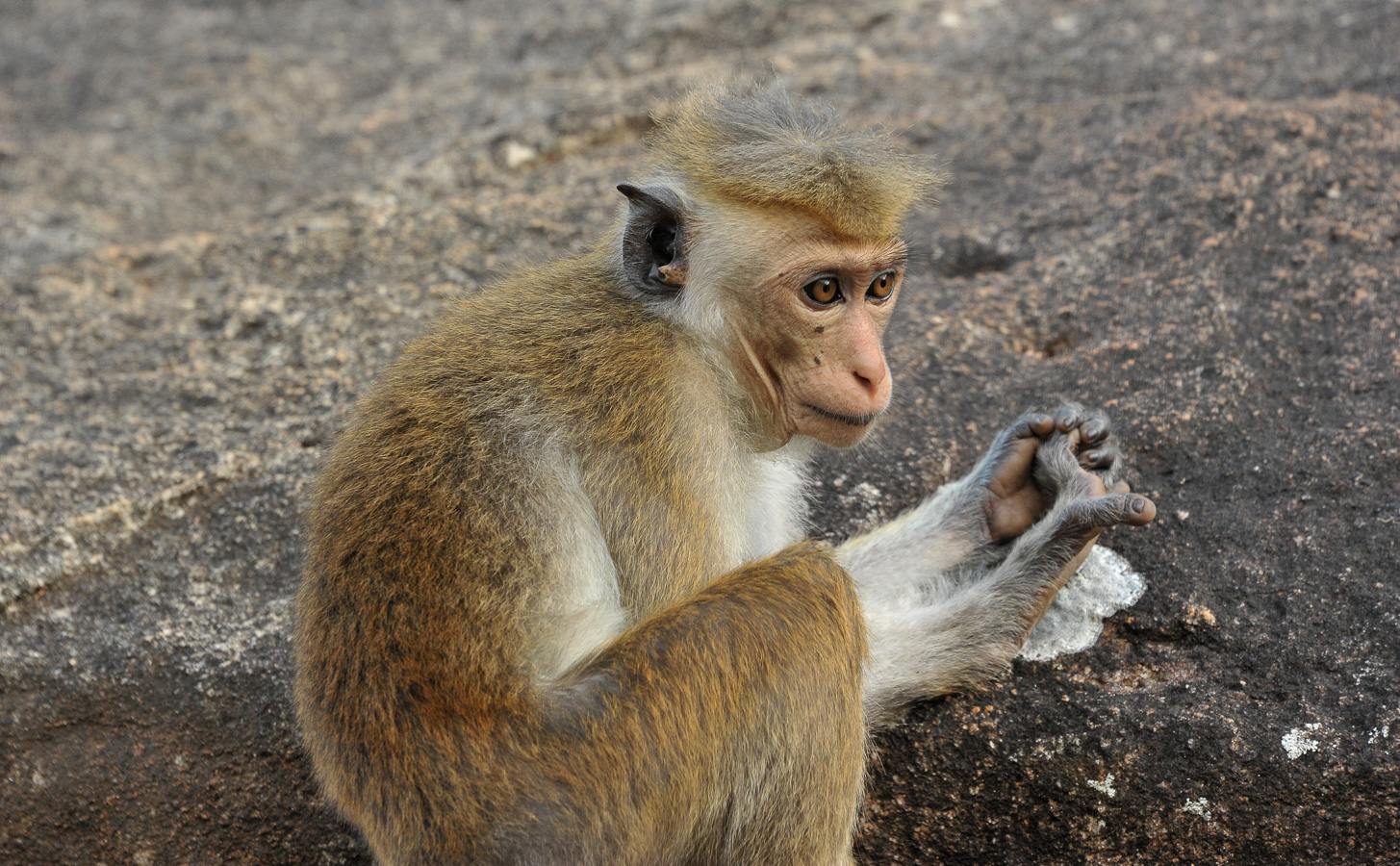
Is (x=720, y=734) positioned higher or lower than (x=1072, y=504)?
lower

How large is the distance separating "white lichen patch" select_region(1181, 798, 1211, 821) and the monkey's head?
140 centimetres

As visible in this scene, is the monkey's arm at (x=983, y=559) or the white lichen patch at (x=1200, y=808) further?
the monkey's arm at (x=983, y=559)

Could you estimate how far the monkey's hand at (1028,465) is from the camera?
3.88 m

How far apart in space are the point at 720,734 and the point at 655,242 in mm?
1460

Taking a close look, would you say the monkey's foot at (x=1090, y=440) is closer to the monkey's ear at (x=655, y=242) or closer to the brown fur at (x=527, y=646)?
the brown fur at (x=527, y=646)

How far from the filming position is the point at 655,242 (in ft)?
11.5

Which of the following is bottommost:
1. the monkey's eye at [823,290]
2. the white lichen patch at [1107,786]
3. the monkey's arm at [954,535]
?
the white lichen patch at [1107,786]

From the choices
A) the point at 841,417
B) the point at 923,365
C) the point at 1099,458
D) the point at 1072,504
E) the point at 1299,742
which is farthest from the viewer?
the point at 923,365

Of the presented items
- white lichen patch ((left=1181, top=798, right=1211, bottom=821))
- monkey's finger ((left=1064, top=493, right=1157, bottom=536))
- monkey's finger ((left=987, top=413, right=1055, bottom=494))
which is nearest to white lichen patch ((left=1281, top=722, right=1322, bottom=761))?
white lichen patch ((left=1181, top=798, right=1211, bottom=821))

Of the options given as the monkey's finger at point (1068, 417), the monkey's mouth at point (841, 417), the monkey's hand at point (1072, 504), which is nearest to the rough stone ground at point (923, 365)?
the monkey's hand at point (1072, 504)

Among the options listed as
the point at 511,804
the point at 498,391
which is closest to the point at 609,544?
the point at 498,391

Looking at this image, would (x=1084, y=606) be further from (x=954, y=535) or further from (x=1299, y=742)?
(x=1299, y=742)

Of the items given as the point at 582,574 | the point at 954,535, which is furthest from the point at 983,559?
the point at 582,574

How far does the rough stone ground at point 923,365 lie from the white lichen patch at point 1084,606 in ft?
0.21
